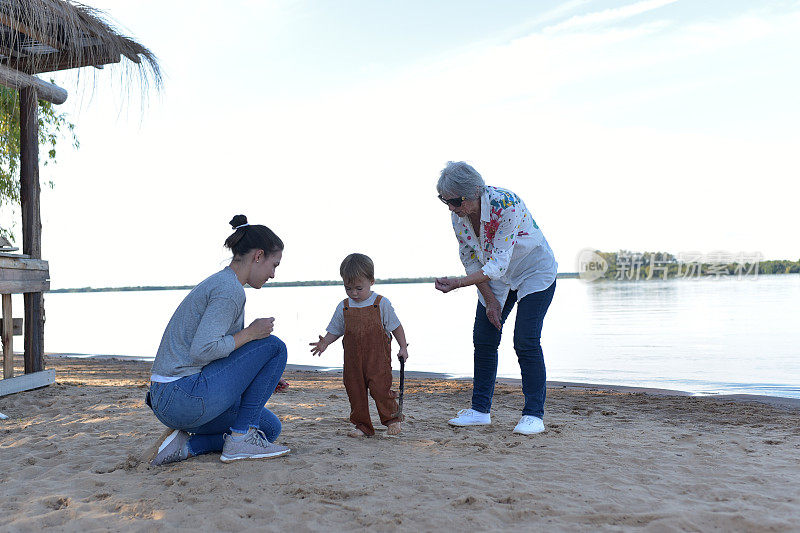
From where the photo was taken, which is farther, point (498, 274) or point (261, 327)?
point (498, 274)

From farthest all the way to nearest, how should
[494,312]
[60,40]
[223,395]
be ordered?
[60,40]
[494,312]
[223,395]

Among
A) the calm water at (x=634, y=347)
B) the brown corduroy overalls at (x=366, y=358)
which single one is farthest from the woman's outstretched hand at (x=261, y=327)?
the calm water at (x=634, y=347)

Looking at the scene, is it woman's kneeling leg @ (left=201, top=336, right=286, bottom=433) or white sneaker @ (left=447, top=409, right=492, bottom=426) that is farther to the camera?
white sneaker @ (left=447, top=409, right=492, bottom=426)

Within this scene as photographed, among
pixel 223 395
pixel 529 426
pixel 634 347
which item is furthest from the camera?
pixel 634 347

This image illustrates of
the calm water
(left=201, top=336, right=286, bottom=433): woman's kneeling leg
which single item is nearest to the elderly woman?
(left=201, top=336, right=286, bottom=433): woman's kneeling leg

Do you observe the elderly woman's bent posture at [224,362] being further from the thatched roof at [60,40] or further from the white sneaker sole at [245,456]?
the thatched roof at [60,40]

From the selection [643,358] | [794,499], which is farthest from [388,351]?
[643,358]

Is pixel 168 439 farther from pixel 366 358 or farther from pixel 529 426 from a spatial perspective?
pixel 529 426

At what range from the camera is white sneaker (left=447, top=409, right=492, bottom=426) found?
443 cm

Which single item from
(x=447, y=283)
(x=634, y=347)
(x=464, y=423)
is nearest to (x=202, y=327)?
(x=447, y=283)

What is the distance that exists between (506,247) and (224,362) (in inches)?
73.1

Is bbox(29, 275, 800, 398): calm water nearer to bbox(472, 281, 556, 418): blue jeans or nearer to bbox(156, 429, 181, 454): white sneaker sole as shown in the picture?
bbox(472, 281, 556, 418): blue jeans

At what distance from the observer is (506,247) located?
4.04 metres

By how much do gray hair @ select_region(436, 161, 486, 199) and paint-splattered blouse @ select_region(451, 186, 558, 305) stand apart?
0.40 feet
